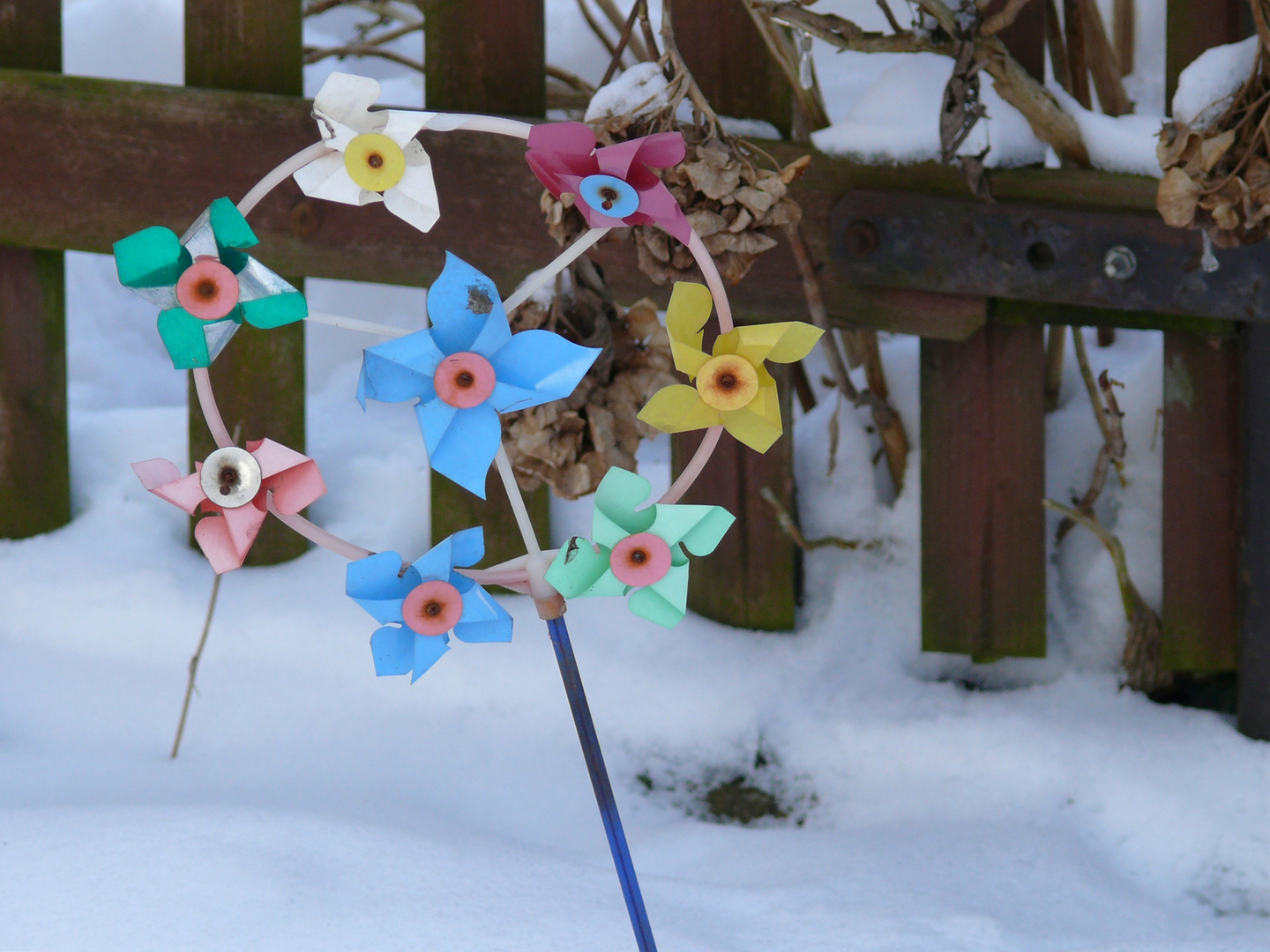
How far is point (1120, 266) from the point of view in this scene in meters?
1.08

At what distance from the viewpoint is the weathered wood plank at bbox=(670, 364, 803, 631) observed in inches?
50.6

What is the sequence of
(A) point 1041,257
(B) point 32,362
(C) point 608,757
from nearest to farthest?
Result: (A) point 1041,257, (C) point 608,757, (B) point 32,362

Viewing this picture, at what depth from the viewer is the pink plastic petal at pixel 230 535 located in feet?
2.36

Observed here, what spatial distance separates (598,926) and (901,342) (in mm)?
832

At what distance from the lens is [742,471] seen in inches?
50.7

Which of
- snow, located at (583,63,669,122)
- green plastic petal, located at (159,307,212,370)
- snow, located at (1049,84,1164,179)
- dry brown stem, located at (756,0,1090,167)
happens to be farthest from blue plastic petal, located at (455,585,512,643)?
snow, located at (1049,84,1164,179)

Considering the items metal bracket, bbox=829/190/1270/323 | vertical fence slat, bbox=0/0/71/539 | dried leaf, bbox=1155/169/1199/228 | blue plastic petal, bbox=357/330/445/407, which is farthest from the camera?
vertical fence slat, bbox=0/0/71/539

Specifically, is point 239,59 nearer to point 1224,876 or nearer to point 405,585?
point 405,585

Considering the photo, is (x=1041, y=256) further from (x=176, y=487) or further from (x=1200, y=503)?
(x=176, y=487)

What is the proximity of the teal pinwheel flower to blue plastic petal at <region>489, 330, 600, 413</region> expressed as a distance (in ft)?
0.20

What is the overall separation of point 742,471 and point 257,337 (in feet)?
1.72

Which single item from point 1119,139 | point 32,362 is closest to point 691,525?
point 1119,139

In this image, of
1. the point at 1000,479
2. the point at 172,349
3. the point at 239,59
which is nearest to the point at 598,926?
the point at 172,349

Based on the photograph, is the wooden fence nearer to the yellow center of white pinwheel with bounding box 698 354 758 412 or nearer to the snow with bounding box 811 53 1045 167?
the snow with bounding box 811 53 1045 167
